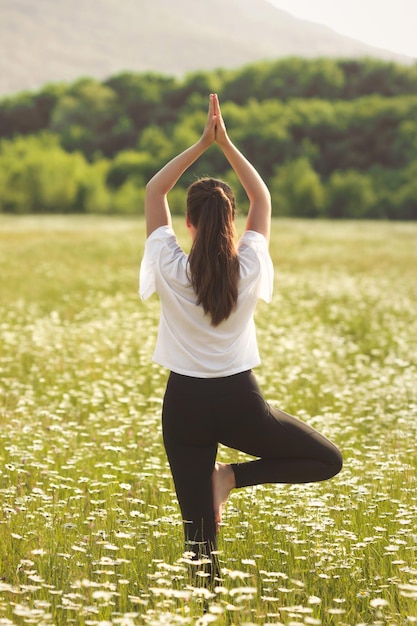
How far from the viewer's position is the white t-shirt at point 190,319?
4.75 metres

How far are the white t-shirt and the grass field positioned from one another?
95 centimetres

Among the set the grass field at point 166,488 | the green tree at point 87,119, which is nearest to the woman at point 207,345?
the grass field at point 166,488

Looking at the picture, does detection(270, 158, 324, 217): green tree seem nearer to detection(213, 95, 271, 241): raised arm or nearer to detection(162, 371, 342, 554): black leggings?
detection(213, 95, 271, 241): raised arm

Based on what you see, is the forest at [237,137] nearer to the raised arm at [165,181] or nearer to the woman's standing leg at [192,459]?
the raised arm at [165,181]

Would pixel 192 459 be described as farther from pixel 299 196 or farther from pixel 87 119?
pixel 87 119

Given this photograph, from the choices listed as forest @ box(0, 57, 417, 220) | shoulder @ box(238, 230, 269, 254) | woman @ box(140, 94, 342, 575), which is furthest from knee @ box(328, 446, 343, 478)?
forest @ box(0, 57, 417, 220)

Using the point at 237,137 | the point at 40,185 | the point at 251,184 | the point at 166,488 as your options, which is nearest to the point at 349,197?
the point at 237,137

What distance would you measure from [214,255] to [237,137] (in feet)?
325

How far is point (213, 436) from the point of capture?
15.9 feet

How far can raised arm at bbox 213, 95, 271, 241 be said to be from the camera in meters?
5.12

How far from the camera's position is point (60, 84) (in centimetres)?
13088

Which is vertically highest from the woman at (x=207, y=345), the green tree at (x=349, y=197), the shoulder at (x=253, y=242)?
the green tree at (x=349, y=197)

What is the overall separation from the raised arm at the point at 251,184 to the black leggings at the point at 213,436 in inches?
33.1

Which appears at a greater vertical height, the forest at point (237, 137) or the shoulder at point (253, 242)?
the forest at point (237, 137)
